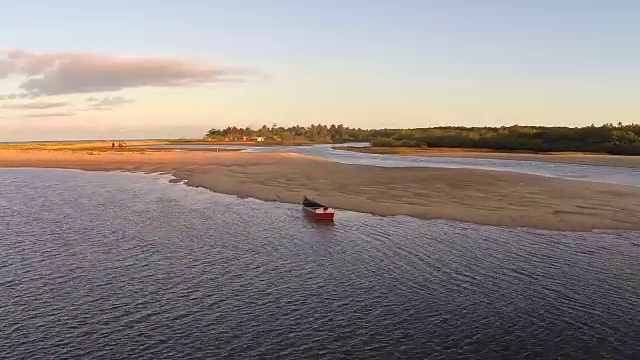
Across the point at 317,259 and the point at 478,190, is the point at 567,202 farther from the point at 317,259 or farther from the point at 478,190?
the point at 317,259

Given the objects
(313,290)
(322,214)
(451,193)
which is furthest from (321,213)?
(451,193)

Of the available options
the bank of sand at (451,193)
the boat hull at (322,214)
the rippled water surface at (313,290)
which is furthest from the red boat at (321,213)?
the bank of sand at (451,193)

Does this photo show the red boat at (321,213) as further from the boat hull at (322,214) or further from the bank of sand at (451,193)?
the bank of sand at (451,193)

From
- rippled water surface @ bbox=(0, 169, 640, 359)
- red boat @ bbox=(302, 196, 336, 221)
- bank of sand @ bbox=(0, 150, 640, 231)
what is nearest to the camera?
rippled water surface @ bbox=(0, 169, 640, 359)

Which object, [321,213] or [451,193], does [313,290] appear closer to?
Result: [321,213]

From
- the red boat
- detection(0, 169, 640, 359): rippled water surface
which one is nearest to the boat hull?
the red boat

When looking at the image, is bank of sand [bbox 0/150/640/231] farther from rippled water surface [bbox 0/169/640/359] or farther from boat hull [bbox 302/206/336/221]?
boat hull [bbox 302/206/336/221]
